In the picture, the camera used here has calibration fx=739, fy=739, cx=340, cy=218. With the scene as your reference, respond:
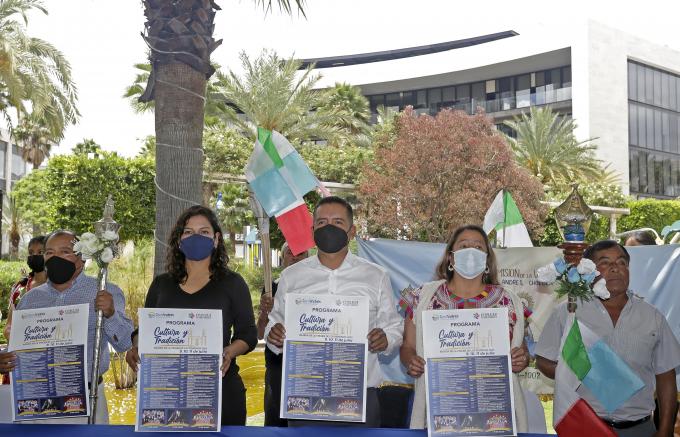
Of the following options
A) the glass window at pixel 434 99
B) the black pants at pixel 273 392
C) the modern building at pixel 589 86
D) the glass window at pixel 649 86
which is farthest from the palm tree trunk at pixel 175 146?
the glass window at pixel 434 99

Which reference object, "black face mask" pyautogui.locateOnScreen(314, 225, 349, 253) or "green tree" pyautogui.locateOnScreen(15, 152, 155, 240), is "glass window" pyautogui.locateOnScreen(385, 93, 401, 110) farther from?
"black face mask" pyautogui.locateOnScreen(314, 225, 349, 253)

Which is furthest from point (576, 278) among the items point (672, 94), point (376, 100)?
point (376, 100)

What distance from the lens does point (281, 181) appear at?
595 cm

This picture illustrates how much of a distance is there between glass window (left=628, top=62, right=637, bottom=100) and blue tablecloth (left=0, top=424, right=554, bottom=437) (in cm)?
5035

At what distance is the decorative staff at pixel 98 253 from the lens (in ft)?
12.2

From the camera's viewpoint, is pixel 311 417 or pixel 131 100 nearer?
pixel 311 417

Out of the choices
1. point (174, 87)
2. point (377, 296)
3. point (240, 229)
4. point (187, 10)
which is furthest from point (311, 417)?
point (240, 229)

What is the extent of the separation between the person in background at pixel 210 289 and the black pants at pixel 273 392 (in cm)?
75

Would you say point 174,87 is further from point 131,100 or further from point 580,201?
point 131,100

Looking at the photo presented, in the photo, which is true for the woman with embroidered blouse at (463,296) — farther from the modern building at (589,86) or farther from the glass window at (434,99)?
the glass window at (434,99)

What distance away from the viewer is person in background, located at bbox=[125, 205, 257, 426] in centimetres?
384

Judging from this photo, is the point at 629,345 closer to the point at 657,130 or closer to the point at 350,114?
the point at 350,114

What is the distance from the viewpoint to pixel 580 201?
6.27m

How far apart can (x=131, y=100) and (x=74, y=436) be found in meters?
33.2
